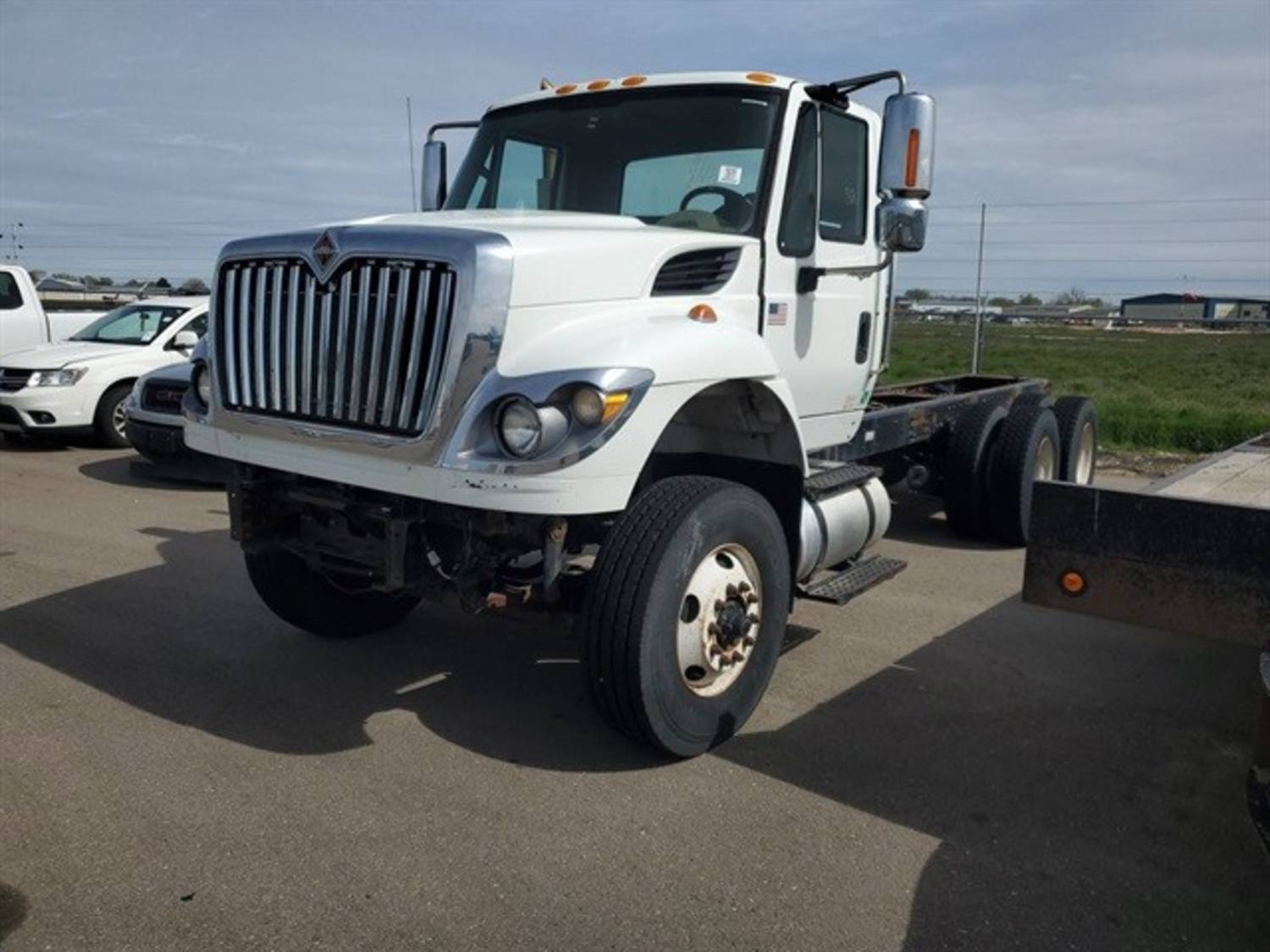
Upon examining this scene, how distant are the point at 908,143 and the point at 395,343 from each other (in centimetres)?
224

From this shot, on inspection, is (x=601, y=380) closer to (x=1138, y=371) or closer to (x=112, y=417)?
(x=112, y=417)

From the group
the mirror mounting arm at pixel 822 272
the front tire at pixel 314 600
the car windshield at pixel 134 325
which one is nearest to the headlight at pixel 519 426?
the front tire at pixel 314 600

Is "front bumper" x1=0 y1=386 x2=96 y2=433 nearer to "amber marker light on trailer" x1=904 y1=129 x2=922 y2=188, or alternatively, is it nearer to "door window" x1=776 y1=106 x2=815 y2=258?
"door window" x1=776 y1=106 x2=815 y2=258

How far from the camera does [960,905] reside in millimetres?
3193

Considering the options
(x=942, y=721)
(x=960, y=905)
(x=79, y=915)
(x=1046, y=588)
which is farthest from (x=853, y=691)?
(x=79, y=915)

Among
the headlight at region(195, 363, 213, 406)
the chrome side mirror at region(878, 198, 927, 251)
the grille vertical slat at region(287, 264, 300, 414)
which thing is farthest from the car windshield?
the chrome side mirror at region(878, 198, 927, 251)

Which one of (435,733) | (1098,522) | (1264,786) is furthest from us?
(435,733)

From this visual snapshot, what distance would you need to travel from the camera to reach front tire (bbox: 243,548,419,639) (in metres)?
5.12

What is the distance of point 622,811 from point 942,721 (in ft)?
5.01

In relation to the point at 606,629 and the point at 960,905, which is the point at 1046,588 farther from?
the point at 606,629

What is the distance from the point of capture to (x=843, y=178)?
5.41 metres

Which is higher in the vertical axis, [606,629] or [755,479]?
[755,479]

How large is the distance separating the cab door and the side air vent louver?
27 centimetres

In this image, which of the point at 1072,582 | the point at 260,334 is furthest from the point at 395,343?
the point at 1072,582
